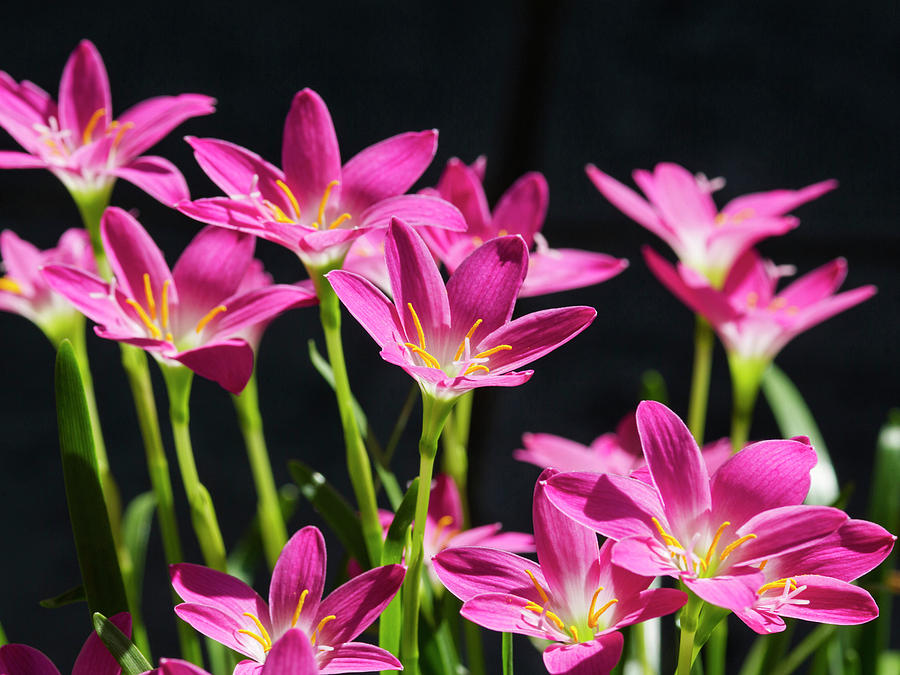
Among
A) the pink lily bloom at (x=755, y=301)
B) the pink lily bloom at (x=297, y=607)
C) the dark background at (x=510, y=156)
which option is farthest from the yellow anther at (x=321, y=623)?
the dark background at (x=510, y=156)

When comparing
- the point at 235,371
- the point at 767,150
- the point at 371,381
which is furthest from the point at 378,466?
the point at 767,150

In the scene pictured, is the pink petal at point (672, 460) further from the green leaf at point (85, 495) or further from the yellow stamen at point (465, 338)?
the green leaf at point (85, 495)

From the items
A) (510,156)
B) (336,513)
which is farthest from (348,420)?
(510,156)

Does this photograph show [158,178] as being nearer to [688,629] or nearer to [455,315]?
[455,315]

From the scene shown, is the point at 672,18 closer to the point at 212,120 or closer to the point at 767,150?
the point at 767,150

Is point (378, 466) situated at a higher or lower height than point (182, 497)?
higher
